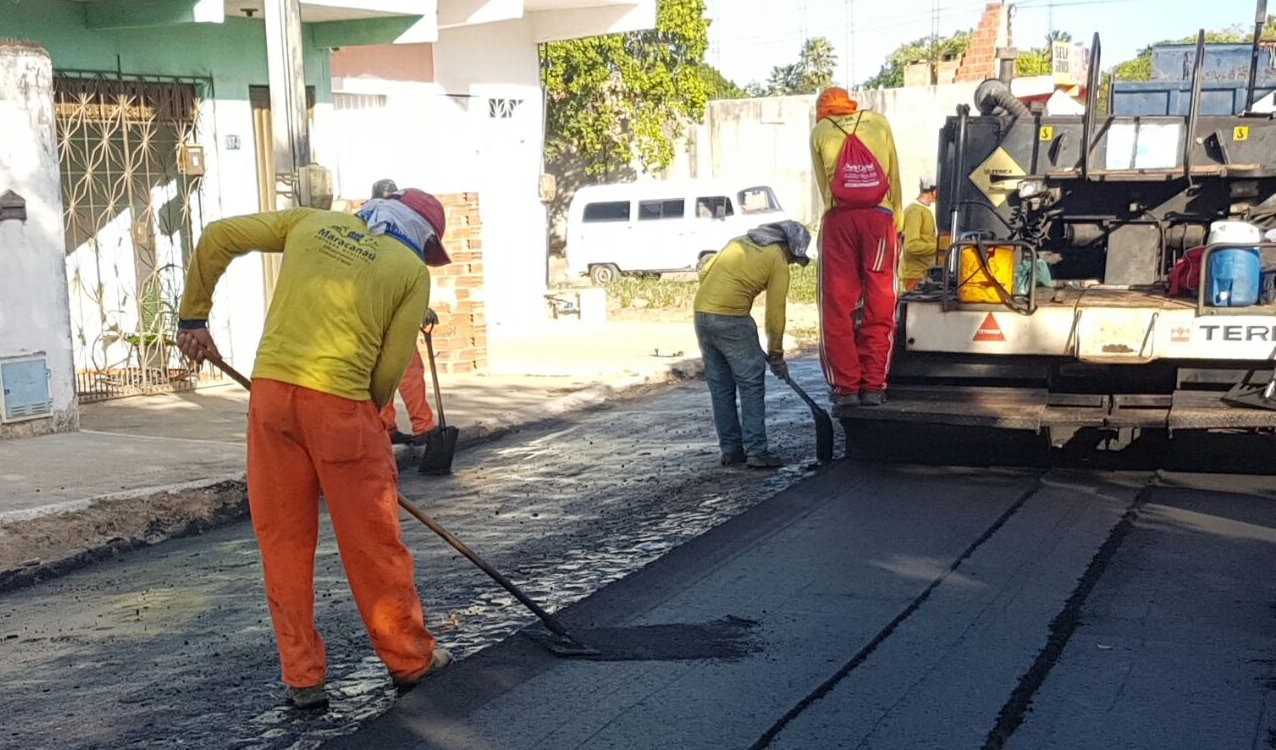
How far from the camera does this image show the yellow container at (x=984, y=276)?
786cm

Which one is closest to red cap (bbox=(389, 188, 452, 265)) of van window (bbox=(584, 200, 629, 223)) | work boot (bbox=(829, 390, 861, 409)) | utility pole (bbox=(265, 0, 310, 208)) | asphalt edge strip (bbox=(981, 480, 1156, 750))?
asphalt edge strip (bbox=(981, 480, 1156, 750))

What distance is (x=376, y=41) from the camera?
540 inches

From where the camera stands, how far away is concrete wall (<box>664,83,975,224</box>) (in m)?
32.8

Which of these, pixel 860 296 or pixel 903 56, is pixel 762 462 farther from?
pixel 903 56

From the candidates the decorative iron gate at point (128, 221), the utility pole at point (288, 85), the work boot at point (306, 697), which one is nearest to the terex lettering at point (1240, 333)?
the work boot at point (306, 697)

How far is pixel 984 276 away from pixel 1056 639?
313 cm

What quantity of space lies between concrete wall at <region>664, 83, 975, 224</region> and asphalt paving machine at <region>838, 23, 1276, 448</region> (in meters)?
23.0

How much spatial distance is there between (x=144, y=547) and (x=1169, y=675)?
195 inches

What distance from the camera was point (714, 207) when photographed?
2775 centimetres

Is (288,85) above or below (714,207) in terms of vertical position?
above

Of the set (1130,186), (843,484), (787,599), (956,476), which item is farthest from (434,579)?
(1130,186)

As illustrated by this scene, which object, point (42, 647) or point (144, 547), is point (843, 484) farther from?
point (42, 647)

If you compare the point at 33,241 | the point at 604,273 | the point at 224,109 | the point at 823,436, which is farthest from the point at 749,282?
the point at 604,273

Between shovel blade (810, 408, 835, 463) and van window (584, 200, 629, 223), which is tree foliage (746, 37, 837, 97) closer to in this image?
van window (584, 200, 629, 223)
